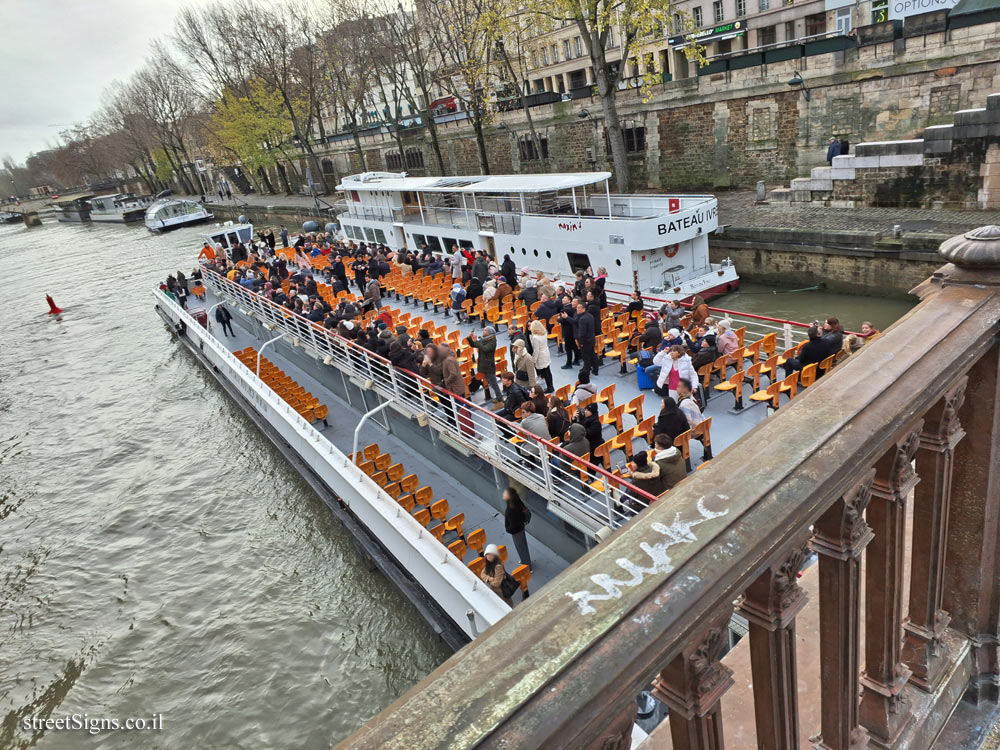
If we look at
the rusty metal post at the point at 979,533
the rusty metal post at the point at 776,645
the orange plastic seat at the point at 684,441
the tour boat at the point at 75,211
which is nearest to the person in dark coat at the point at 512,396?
the orange plastic seat at the point at 684,441

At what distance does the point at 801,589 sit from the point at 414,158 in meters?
50.7

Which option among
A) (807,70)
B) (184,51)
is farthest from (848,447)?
(184,51)

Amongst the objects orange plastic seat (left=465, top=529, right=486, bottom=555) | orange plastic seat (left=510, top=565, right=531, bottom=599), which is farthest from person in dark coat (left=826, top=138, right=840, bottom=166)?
orange plastic seat (left=510, top=565, right=531, bottom=599)

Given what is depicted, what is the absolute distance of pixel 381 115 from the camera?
7744 cm

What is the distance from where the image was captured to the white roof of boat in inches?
803

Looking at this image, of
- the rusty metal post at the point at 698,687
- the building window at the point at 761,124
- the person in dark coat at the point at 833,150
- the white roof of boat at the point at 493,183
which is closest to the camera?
the rusty metal post at the point at 698,687

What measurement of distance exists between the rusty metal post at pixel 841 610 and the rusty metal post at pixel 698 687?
1.42 feet

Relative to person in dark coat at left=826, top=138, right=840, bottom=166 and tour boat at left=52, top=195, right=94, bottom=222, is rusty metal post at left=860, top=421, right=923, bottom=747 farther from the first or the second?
tour boat at left=52, top=195, right=94, bottom=222

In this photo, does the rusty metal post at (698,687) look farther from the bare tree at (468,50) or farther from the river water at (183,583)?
the bare tree at (468,50)

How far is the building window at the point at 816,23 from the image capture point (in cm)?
3716

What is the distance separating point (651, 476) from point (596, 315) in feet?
20.1

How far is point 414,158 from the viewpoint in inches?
1914

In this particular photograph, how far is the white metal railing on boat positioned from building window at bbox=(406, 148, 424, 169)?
34.1 meters

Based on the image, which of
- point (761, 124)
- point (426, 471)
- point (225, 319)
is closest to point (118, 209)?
point (225, 319)
